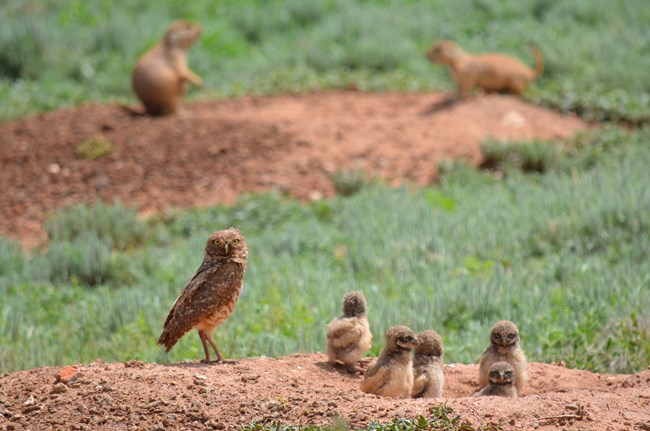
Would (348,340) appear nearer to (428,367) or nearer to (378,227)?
(428,367)

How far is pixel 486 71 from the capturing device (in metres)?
14.5

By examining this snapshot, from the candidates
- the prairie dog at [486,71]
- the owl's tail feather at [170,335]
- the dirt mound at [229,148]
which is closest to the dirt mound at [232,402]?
the owl's tail feather at [170,335]

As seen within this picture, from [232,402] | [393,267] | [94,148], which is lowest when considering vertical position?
[232,402]

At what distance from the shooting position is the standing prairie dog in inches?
551

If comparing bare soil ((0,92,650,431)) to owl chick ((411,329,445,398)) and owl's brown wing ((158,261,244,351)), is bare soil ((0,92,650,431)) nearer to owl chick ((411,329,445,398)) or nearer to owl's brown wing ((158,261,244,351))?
owl chick ((411,329,445,398))

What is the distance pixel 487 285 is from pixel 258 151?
5.48 m

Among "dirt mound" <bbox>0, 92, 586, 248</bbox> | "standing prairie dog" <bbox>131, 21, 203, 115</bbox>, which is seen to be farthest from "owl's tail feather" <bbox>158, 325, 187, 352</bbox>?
"standing prairie dog" <bbox>131, 21, 203, 115</bbox>

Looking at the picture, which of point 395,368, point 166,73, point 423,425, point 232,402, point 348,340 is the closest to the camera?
point 423,425

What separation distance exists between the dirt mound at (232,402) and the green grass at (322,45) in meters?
8.79

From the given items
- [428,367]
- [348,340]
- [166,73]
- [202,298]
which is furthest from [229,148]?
[428,367]

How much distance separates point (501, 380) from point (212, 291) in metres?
1.75

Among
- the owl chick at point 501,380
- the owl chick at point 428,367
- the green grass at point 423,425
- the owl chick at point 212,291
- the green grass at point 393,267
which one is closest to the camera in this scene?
the green grass at point 423,425

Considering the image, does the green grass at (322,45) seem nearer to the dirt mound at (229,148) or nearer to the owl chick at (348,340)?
the dirt mound at (229,148)

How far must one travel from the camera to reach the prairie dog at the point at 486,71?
47.5 feet
